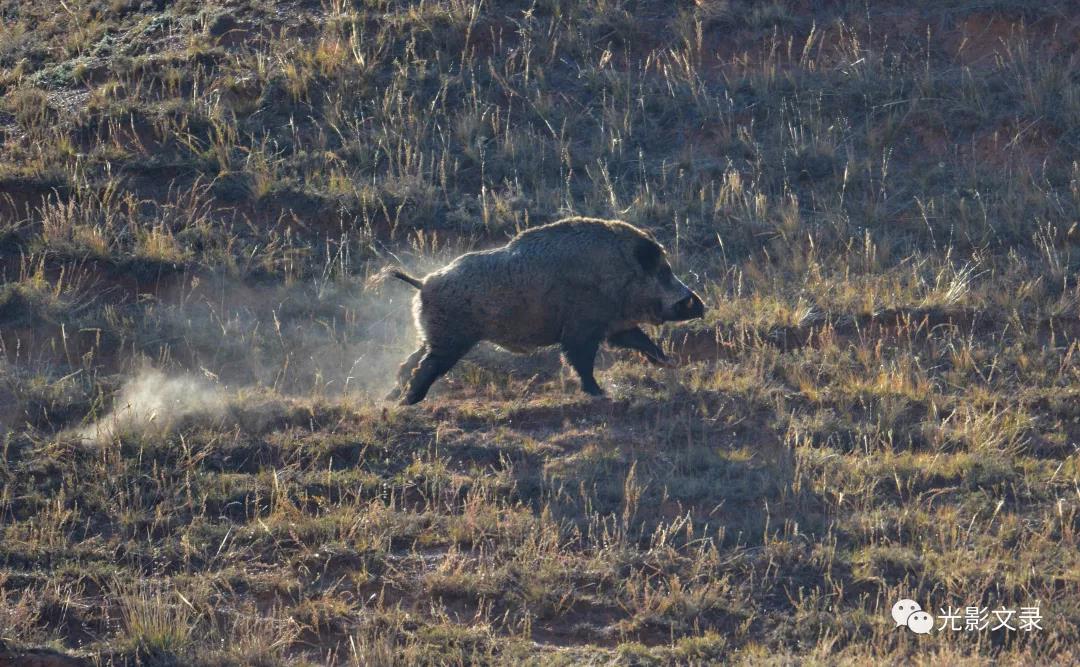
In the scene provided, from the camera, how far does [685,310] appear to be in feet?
35.8

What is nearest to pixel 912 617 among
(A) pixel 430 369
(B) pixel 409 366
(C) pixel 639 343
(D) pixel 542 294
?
(D) pixel 542 294

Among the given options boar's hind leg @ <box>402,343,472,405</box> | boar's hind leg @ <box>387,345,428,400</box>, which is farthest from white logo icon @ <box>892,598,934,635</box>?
boar's hind leg @ <box>387,345,428,400</box>

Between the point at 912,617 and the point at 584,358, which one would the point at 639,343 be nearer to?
the point at 584,358

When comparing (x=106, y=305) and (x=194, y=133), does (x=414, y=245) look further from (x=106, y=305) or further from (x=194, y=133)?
(x=194, y=133)

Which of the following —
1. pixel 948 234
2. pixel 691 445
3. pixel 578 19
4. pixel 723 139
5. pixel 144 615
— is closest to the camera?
pixel 144 615

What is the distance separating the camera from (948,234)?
44.3 ft

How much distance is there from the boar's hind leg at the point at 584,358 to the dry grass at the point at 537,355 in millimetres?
A: 230

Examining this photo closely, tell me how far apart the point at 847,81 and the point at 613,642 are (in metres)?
10.1

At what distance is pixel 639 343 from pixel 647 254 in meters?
0.77

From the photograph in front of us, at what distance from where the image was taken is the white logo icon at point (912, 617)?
275 inches

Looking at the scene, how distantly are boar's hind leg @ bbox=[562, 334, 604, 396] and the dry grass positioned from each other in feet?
0.75

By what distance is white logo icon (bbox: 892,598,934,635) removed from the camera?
698cm

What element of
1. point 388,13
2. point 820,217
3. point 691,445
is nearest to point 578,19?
point 388,13

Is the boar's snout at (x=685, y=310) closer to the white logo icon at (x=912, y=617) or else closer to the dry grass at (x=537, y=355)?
the dry grass at (x=537, y=355)
